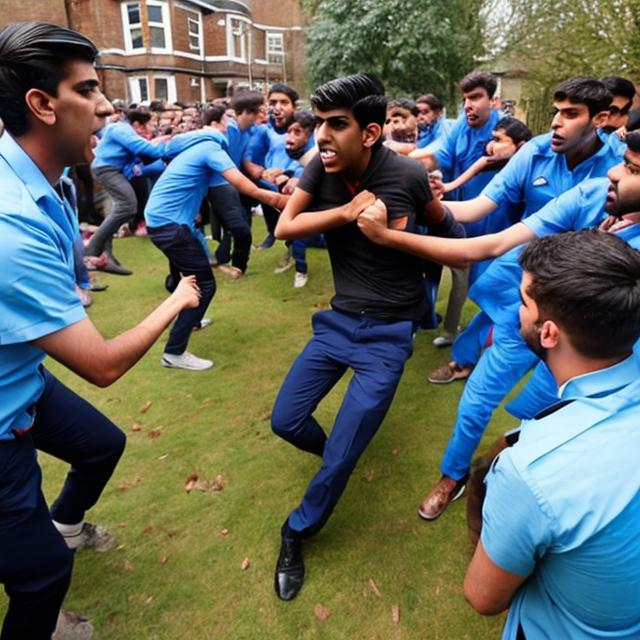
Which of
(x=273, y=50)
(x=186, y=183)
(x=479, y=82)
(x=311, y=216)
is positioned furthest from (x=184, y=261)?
(x=273, y=50)

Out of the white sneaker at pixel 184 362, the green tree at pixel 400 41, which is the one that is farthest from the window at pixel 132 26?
the white sneaker at pixel 184 362

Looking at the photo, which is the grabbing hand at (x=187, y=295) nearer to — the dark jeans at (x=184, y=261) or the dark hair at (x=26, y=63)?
the dark hair at (x=26, y=63)

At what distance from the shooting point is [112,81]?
82.0ft

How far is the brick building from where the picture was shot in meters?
23.7

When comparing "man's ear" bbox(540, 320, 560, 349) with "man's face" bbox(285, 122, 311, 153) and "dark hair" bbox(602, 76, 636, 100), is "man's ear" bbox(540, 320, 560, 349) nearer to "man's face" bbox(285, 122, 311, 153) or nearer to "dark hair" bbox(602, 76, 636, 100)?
"dark hair" bbox(602, 76, 636, 100)

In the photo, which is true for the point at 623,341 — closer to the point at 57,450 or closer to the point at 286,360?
the point at 57,450

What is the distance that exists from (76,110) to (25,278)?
632 mm

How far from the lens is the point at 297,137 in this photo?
5691 millimetres

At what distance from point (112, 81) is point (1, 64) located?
27659mm

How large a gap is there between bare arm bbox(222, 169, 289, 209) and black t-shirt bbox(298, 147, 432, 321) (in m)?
1.00

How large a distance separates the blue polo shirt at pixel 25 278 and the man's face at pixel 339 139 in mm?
1329

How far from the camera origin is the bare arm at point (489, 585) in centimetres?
131

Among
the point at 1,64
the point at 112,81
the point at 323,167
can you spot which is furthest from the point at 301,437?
the point at 112,81

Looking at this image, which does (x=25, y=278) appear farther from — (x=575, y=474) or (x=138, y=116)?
(x=138, y=116)
